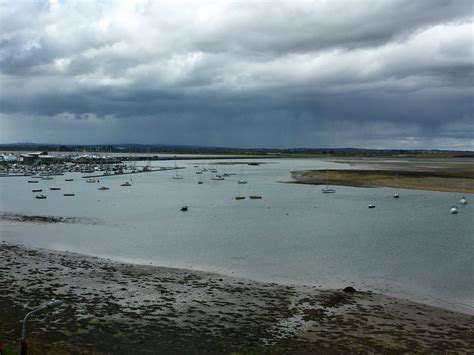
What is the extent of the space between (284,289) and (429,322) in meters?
6.66

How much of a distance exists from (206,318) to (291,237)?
20572mm

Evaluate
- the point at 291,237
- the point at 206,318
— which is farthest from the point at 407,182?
the point at 206,318

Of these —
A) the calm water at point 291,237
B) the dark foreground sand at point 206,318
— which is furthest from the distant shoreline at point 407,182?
the dark foreground sand at point 206,318

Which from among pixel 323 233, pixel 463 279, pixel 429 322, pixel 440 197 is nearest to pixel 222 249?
pixel 323 233

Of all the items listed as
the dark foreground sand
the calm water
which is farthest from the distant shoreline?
the dark foreground sand

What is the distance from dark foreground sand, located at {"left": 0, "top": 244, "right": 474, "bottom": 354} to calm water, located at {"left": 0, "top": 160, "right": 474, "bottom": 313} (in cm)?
292

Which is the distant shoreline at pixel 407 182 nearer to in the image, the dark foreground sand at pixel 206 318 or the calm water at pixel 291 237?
the calm water at pixel 291 237

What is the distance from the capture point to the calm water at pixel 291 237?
26.3 m

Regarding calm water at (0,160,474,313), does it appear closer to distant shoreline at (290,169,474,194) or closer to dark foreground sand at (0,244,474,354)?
dark foreground sand at (0,244,474,354)

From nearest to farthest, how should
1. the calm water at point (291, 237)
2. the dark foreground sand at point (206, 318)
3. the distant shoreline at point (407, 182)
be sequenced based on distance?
the dark foreground sand at point (206, 318)
the calm water at point (291, 237)
the distant shoreline at point (407, 182)

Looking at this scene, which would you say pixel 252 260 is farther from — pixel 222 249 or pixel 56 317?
pixel 56 317

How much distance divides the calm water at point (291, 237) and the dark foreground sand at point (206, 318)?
→ 2.92 metres

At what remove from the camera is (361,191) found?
78.1 meters

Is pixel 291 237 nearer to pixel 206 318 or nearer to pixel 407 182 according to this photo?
pixel 206 318
